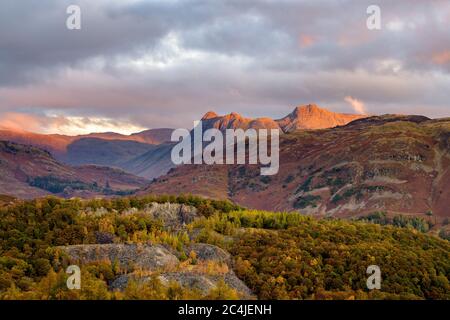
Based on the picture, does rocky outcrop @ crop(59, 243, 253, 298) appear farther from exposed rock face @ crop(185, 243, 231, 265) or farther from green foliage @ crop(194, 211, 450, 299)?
green foliage @ crop(194, 211, 450, 299)

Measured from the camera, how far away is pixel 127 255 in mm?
22156

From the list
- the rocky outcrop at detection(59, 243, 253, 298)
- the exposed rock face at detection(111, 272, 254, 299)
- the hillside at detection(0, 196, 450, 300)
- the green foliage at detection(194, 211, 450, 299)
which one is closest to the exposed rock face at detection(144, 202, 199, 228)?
the hillside at detection(0, 196, 450, 300)

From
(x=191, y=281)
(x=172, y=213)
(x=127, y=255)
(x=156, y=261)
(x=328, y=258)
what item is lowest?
(x=328, y=258)

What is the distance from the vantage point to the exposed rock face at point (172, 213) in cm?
3069

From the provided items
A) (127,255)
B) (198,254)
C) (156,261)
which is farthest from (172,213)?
(156,261)

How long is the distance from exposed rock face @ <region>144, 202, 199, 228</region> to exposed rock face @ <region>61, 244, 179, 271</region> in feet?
23.7

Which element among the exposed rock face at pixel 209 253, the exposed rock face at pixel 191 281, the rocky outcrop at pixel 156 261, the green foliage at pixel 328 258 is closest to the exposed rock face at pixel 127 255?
the rocky outcrop at pixel 156 261

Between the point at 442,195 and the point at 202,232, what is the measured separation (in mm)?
167456

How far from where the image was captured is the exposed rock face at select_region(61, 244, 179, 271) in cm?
2119

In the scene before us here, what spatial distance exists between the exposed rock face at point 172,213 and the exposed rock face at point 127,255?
7214mm

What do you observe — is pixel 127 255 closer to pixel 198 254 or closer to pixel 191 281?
pixel 198 254

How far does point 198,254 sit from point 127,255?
339 centimetres
